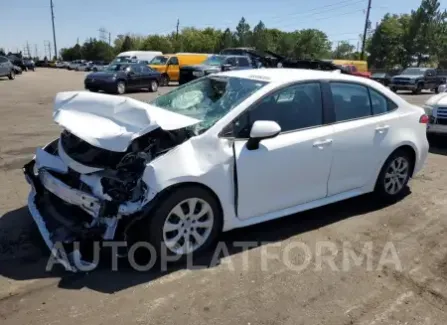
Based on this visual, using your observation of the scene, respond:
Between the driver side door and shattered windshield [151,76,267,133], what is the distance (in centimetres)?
21

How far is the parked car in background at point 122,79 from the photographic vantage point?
21016mm

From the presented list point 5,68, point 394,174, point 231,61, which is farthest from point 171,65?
point 394,174

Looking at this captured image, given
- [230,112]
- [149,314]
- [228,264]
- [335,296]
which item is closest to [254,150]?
[230,112]

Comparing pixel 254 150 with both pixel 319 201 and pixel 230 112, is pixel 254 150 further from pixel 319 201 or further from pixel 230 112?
pixel 319 201

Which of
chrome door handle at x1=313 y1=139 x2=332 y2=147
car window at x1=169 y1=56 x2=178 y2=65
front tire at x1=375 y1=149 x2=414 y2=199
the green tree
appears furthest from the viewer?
the green tree

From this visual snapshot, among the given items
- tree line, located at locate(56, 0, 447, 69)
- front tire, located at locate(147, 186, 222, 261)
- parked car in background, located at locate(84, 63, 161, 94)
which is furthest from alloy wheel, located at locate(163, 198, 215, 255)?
tree line, located at locate(56, 0, 447, 69)

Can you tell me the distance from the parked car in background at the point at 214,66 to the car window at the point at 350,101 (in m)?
17.6

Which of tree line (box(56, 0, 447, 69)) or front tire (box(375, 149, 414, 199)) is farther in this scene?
tree line (box(56, 0, 447, 69))

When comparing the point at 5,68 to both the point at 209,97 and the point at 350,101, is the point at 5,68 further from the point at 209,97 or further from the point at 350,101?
the point at 350,101

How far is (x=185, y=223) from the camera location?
12.4 ft

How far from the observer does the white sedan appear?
3621 mm

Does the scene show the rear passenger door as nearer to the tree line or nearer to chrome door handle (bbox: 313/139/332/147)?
chrome door handle (bbox: 313/139/332/147)

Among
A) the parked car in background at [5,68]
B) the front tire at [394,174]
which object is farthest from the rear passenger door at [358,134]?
the parked car in background at [5,68]

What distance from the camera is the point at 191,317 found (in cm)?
312
